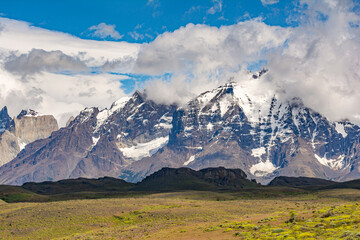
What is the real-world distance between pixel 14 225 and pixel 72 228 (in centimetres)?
1952

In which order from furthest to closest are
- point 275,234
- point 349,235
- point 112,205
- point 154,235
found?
point 112,205 → point 154,235 → point 275,234 → point 349,235

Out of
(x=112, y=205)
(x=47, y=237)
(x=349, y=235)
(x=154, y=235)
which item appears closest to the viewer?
(x=349, y=235)

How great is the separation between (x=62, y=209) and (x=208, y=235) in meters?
99.3

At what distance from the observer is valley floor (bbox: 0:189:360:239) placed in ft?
262

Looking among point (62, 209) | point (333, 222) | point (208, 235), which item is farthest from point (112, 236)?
point (62, 209)

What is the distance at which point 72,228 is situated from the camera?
15325cm

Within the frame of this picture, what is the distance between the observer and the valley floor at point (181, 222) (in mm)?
80000

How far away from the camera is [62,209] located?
182m

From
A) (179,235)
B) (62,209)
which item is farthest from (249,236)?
(62,209)

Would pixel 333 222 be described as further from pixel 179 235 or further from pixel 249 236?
pixel 179 235

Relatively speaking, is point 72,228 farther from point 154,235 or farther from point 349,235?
point 349,235

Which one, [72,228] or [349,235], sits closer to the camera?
[349,235]

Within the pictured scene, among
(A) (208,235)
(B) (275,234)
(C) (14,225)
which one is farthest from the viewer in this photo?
(C) (14,225)

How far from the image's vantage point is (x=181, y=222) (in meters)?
134
